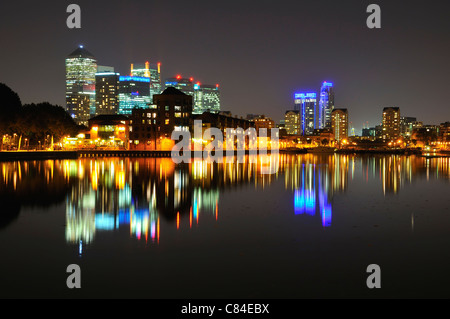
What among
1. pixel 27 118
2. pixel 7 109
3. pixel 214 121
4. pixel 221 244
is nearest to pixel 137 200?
pixel 221 244

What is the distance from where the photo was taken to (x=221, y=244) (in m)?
15.6

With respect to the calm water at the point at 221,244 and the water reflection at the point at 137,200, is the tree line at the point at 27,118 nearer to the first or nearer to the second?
the water reflection at the point at 137,200

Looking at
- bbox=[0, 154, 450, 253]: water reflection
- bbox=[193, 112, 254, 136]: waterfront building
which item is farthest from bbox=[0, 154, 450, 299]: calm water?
bbox=[193, 112, 254, 136]: waterfront building

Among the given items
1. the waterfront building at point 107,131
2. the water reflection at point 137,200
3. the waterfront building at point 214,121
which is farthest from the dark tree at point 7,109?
the waterfront building at point 214,121

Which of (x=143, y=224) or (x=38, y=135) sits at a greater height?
(x=38, y=135)

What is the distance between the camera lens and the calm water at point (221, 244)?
11.2 metres

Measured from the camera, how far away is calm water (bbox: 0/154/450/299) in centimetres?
1122

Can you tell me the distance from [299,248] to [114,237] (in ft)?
22.4

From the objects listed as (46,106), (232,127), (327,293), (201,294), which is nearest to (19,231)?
(201,294)

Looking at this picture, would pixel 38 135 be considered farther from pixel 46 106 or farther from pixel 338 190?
pixel 338 190

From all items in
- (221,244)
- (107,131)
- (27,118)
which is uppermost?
(107,131)

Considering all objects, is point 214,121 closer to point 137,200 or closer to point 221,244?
point 137,200

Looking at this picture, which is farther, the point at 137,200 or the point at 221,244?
the point at 137,200

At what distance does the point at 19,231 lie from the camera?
17422mm
